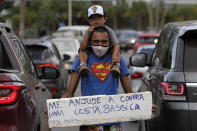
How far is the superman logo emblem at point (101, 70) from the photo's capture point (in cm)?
468

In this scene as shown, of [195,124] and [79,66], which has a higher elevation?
[79,66]

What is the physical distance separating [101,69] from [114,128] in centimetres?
56

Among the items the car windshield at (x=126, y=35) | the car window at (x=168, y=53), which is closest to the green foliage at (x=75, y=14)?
the car windshield at (x=126, y=35)

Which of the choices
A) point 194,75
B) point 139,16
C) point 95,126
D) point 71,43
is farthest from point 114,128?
point 139,16

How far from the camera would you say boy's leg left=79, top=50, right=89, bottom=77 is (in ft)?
14.9

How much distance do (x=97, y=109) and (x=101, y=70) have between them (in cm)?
41

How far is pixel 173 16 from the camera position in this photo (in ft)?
314

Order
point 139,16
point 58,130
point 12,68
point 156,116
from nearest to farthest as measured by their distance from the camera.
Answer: point 12,68 → point 156,116 → point 58,130 → point 139,16

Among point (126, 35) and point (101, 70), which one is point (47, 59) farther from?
point (126, 35)

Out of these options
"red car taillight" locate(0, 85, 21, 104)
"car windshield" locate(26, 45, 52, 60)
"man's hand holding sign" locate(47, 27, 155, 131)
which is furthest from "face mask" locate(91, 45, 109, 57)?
"car windshield" locate(26, 45, 52, 60)

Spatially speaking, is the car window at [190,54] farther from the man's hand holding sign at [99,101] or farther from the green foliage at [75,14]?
the green foliage at [75,14]

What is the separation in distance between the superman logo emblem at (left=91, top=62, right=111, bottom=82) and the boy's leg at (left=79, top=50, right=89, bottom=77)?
0.34 ft

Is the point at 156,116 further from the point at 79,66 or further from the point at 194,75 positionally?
the point at 79,66

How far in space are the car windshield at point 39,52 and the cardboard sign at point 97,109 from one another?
298 inches
